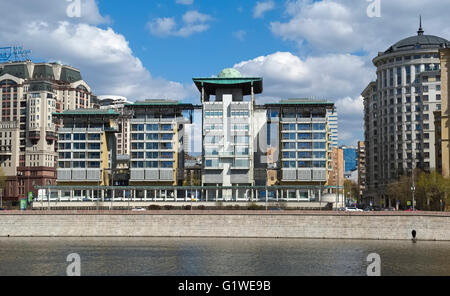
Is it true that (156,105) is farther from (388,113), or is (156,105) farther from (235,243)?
(388,113)

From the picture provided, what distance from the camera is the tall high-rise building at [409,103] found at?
179875 millimetres

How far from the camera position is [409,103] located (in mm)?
→ 185000

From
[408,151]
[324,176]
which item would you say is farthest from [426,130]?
[324,176]

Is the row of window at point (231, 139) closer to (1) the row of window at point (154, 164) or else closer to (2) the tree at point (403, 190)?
(1) the row of window at point (154, 164)

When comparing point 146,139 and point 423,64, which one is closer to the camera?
point 146,139

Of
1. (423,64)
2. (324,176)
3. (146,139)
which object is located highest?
(423,64)

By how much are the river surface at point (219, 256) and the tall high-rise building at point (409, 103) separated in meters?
88.8

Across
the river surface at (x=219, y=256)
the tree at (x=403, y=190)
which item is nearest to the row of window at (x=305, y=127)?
the tree at (x=403, y=190)

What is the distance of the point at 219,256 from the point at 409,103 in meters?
127

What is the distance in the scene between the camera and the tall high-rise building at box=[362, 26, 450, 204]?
17988cm

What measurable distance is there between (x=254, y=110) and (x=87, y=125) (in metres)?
45.5
